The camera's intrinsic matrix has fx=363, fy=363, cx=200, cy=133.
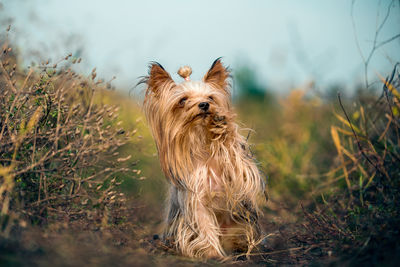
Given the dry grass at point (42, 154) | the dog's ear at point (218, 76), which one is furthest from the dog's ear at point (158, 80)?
the dry grass at point (42, 154)

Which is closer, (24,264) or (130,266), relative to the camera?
(24,264)

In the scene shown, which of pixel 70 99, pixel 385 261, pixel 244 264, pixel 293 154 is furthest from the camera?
pixel 293 154

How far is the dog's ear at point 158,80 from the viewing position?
148 inches

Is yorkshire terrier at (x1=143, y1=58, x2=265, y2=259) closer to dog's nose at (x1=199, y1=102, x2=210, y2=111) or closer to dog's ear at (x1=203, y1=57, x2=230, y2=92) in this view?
dog's nose at (x1=199, y1=102, x2=210, y2=111)

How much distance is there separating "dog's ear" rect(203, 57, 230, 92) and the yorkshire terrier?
180 millimetres

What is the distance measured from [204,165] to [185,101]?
69cm

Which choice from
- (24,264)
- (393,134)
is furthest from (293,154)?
(24,264)

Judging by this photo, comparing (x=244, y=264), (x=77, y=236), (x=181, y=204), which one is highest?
(x=181, y=204)

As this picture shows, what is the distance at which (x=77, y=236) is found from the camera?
2.74m

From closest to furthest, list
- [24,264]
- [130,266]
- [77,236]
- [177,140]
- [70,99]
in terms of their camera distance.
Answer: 1. [24,264]
2. [130,266]
3. [77,236]
4. [177,140]
5. [70,99]

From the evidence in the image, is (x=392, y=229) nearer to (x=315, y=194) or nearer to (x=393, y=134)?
(x=393, y=134)

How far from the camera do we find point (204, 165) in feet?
12.1

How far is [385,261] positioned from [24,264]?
2091 mm

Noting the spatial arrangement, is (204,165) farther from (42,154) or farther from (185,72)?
(42,154)
